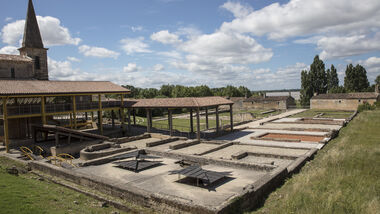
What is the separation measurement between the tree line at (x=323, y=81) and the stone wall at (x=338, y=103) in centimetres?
805

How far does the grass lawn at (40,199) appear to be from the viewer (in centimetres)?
815

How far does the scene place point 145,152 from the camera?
18.4 metres

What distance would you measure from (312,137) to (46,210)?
22.3 metres

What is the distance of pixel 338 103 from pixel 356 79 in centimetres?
2246

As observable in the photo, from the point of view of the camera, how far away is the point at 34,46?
3222cm

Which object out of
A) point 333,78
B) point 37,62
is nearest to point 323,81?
point 333,78

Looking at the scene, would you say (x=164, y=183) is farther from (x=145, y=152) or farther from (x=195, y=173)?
(x=145, y=152)

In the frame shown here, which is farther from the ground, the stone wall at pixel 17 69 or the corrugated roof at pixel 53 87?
the stone wall at pixel 17 69

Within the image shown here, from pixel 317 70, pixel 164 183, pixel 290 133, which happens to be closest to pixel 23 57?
pixel 164 183

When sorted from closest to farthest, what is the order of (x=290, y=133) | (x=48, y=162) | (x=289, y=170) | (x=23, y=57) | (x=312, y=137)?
(x=289, y=170) < (x=48, y=162) < (x=312, y=137) < (x=290, y=133) < (x=23, y=57)

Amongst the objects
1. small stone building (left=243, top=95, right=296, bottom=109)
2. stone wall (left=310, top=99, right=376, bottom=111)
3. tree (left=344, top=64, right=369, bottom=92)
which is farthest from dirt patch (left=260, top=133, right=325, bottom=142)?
tree (left=344, top=64, right=369, bottom=92)

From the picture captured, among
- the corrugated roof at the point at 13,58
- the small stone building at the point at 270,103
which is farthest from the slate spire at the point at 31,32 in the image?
the small stone building at the point at 270,103

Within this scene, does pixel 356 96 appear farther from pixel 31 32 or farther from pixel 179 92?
pixel 31 32

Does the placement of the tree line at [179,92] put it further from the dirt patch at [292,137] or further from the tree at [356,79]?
the dirt patch at [292,137]
